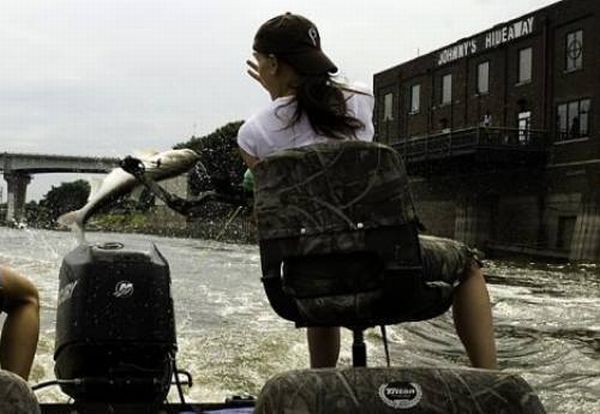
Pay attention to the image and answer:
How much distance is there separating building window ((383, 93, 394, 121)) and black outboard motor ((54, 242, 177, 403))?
5126 cm

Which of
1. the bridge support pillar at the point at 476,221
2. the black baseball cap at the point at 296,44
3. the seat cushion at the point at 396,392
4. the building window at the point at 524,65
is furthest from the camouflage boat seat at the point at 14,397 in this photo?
the building window at the point at 524,65

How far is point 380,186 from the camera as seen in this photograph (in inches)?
97.0

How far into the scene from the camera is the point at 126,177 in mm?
3592

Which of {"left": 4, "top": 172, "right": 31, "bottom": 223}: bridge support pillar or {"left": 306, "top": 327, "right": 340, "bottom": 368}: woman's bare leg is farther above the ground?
{"left": 4, "top": 172, "right": 31, "bottom": 223}: bridge support pillar

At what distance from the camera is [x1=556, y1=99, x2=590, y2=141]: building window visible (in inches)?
1426

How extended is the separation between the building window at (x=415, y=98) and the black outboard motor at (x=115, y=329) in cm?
4811

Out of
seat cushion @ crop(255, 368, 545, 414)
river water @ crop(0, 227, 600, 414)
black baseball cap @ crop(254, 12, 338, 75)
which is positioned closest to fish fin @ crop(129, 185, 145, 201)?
river water @ crop(0, 227, 600, 414)

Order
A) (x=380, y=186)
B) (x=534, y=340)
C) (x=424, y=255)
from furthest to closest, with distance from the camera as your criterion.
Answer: (x=534, y=340) → (x=424, y=255) → (x=380, y=186)

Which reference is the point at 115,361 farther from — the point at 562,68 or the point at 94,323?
the point at 562,68

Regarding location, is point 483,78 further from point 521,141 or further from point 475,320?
point 475,320

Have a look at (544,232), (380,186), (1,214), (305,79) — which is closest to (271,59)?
(305,79)

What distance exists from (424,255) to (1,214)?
101 ft

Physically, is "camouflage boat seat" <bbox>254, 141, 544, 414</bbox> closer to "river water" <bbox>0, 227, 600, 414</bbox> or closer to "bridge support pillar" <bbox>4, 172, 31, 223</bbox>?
"river water" <bbox>0, 227, 600, 414</bbox>

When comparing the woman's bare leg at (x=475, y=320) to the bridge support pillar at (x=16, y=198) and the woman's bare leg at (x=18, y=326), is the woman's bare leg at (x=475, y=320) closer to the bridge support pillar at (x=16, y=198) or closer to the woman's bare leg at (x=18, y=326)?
the woman's bare leg at (x=18, y=326)
